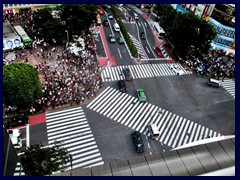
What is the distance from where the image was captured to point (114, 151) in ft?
105

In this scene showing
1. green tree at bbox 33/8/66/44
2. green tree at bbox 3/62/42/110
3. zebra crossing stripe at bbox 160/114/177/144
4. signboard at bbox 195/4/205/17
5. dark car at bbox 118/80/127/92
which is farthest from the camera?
signboard at bbox 195/4/205/17

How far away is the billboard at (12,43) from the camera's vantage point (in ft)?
153

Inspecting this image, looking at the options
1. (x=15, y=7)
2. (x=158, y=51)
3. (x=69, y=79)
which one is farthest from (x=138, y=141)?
(x=15, y=7)

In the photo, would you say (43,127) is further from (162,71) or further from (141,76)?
(162,71)

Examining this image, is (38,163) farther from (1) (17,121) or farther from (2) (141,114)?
(2) (141,114)

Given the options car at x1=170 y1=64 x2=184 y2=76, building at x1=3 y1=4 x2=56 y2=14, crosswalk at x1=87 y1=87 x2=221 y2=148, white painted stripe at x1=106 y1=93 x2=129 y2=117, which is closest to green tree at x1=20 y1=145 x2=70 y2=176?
crosswalk at x1=87 y1=87 x2=221 y2=148

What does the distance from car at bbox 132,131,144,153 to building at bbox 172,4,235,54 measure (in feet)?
126

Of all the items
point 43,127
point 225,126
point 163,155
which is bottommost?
point 43,127

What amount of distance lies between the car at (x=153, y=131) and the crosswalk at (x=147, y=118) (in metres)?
0.71

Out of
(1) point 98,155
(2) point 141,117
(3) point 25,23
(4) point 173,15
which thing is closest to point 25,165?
(1) point 98,155

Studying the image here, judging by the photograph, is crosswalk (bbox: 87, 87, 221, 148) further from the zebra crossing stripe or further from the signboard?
the signboard

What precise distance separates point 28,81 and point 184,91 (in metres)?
29.0

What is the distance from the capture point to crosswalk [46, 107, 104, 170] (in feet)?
102

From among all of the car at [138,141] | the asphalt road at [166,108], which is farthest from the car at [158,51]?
the car at [138,141]
